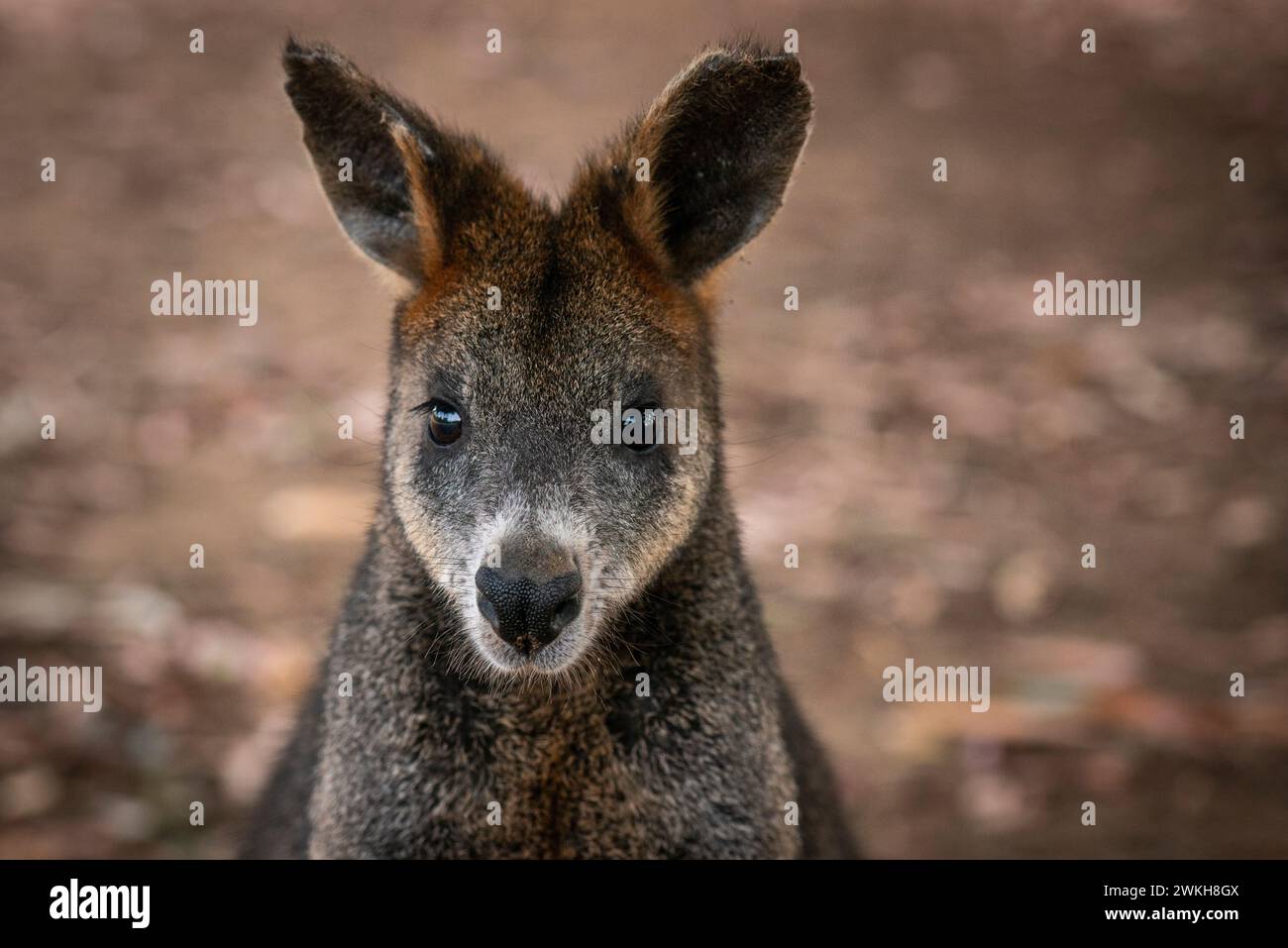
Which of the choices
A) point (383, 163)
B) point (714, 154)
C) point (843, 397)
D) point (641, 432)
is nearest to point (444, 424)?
point (641, 432)

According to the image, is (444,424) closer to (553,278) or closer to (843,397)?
(553,278)

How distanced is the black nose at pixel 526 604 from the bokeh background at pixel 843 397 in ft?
4.90

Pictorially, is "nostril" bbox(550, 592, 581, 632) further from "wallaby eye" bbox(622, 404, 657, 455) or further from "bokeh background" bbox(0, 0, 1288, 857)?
"bokeh background" bbox(0, 0, 1288, 857)

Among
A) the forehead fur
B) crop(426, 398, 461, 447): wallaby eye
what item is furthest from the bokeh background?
crop(426, 398, 461, 447): wallaby eye

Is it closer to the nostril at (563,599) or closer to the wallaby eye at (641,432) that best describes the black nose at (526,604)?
the nostril at (563,599)

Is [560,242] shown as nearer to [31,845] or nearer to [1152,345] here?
[31,845]

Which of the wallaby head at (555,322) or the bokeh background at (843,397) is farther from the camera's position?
the bokeh background at (843,397)

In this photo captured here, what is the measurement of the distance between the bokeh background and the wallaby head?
1.34 ft

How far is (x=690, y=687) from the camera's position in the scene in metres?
4.84

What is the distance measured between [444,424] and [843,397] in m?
6.59

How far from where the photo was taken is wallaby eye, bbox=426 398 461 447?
4.71m

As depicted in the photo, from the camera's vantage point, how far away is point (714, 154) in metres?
4.92

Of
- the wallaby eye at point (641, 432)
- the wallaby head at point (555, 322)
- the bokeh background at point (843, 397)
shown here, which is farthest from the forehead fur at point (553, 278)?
the bokeh background at point (843, 397)

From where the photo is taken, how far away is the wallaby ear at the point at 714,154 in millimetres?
4641
